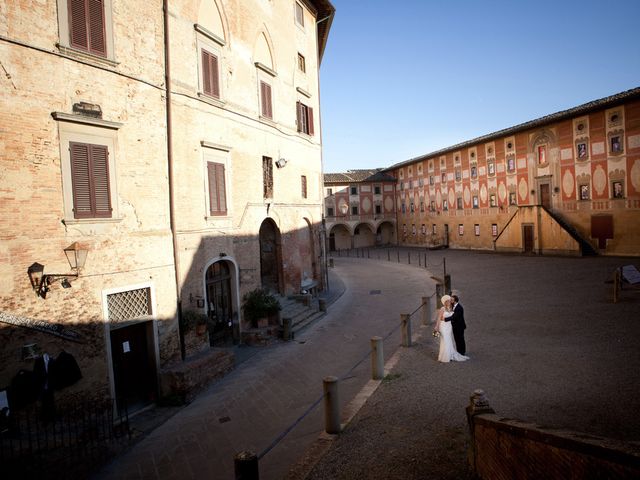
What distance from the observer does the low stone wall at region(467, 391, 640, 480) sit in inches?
120

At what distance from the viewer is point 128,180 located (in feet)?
32.3

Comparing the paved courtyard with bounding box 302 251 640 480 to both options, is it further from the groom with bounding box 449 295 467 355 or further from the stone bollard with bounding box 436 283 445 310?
the stone bollard with bounding box 436 283 445 310

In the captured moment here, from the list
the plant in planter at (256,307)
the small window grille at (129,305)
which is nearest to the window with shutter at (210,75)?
the small window grille at (129,305)

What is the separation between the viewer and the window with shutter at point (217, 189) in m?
12.8

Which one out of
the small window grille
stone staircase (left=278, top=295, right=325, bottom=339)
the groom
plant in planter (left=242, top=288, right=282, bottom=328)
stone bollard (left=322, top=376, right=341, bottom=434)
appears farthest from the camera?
stone staircase (left=278, top=295, right=325, bottom=339)

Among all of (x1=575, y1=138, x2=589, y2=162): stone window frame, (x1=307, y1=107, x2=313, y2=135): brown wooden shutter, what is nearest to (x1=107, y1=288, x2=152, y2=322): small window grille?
(x1=307, y1=107, x2=313, y2=135): brown wooden shutter

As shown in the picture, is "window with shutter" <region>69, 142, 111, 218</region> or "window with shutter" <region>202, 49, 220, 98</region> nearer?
"window with shutter" <region>69, 142, 111, 218</region>

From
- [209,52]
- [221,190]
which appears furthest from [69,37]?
[221,190]

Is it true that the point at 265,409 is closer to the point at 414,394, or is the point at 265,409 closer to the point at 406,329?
the point at 414,394

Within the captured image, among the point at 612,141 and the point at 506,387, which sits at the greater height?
the point at 612,141

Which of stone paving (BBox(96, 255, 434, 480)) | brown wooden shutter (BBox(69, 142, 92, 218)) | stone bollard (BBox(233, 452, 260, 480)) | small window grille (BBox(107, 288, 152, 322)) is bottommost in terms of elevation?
stone paving (BBox(96, 255, 434, 480))

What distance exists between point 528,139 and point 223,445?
33356 millimetres

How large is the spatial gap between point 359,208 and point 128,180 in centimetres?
4229

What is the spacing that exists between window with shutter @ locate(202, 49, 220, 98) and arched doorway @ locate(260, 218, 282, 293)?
6.04 meters
